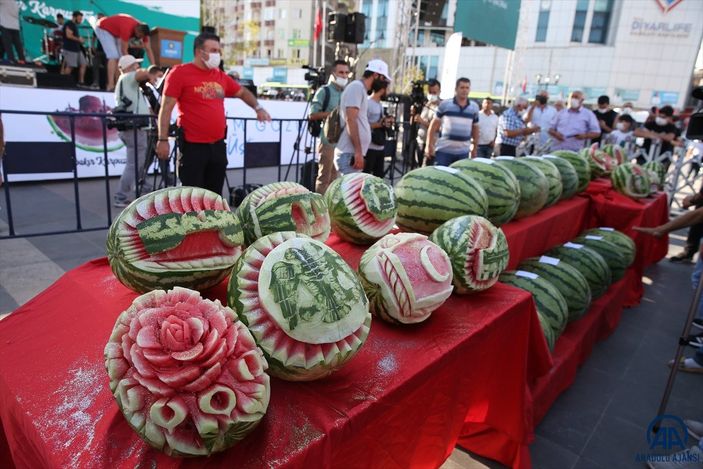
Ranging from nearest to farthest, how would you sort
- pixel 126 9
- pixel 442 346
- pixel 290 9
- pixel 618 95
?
pixel 442 346, pixel 126 9, pixel 618 95, pixel 290 9

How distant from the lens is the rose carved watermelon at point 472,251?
1.75 metres

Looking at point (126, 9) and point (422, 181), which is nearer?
point (422, 181)

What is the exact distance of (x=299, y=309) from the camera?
3.41ft

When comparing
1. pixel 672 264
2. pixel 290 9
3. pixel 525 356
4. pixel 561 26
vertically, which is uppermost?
pixel 290 9

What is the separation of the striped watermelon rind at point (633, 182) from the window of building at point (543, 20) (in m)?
45.6

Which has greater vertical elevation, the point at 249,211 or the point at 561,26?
the point at 561,26

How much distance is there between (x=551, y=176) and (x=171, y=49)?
13.1 metres

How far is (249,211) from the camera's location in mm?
1579

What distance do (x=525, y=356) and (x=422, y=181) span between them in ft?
3.28

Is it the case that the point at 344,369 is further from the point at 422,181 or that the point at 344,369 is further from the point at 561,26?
the point at 561,26

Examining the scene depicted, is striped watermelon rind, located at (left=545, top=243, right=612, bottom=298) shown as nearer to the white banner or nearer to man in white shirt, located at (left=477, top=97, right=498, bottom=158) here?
the white banner

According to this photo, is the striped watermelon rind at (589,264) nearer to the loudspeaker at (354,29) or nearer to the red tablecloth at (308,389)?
the red tablecloth at (308,389)

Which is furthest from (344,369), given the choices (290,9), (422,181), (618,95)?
(290,9)

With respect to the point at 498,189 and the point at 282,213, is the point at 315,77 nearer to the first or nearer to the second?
the point at 498,189
